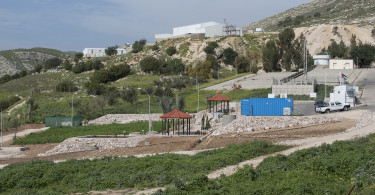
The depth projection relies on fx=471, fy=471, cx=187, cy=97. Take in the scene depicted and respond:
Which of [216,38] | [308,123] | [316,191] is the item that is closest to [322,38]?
[216,38]

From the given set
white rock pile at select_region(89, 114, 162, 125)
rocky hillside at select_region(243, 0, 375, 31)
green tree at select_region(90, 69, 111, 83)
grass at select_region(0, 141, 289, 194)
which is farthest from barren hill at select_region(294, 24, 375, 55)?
grass at select_region(0, 141, 289, 194)

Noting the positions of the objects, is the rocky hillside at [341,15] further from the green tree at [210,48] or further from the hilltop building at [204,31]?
the green tree at [210,48]

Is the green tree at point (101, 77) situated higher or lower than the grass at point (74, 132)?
higher

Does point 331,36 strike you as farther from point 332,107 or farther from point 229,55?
point 332,107

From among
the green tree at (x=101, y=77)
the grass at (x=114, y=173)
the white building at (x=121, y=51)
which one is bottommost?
the grass at (x=114, y=173)

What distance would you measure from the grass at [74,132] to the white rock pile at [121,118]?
10.4 ft

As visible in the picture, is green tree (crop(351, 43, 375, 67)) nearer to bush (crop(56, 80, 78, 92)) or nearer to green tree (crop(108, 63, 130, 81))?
green tree (crop(108, 63, 130, 81))

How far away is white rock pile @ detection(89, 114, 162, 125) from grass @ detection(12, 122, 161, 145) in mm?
3163

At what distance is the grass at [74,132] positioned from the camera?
151 ft

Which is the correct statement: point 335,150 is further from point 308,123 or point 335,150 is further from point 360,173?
point 308,123

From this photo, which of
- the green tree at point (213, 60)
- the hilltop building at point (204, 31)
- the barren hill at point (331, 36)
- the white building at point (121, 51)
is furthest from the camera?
the white building at point (121, 51)

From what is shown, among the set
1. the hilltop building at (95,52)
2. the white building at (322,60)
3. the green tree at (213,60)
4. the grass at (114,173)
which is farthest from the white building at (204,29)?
the grass at (114,173)

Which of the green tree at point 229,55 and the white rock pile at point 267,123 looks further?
the green tree at point 229,55

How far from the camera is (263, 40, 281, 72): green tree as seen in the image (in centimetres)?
8581
